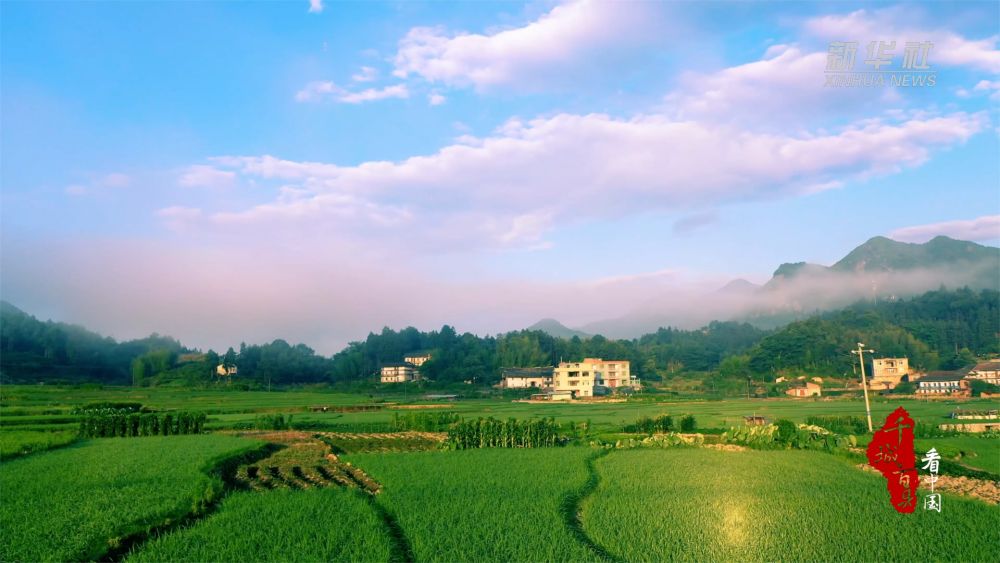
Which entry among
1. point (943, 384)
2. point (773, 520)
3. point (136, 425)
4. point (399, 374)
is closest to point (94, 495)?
point (773, 520)

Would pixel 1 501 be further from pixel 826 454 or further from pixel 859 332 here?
pixel 859 332

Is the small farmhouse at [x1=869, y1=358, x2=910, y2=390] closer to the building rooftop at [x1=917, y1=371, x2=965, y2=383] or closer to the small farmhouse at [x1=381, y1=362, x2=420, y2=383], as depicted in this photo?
the building rooftop at [x1=917, y1=371, x2=965, y2=383]

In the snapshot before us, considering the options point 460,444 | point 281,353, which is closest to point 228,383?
point 281,353

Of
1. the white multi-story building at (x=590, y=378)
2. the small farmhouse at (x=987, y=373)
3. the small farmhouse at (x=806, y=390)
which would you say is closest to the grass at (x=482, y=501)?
the small farmhouse at (x=987, y=373)

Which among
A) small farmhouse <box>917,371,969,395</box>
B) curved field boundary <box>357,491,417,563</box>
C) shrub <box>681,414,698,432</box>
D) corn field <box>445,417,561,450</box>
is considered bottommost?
small farmhouse <box>917,371,969,395</box>

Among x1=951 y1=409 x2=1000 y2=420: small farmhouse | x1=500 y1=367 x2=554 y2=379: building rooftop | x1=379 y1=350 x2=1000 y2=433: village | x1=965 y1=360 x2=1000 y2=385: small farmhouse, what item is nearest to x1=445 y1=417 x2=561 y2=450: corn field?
x1=379 y1=350 x2=1000 y2=433: village

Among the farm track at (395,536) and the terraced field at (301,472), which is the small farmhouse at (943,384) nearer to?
the terraced field at (301,472)

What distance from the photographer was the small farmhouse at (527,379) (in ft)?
256

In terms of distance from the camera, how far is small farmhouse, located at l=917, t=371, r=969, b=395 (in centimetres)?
5162

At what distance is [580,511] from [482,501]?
1874 millimetres

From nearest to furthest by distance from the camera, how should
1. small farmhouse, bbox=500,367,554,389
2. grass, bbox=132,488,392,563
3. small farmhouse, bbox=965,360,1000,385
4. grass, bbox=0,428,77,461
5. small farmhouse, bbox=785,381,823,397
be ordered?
1. grass, bbox=132,488,392,563
2. grass, bbox=0,428,77,461
3. small farmhouse, bbox=965,360,1000,385
4. small farmhouse, bbox=785,381,823,397
5. small farmhouse, bbox=500,367,554,389

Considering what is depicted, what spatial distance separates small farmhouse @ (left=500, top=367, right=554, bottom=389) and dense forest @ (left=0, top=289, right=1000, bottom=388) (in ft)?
23.7

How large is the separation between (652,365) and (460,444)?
82.6 metres

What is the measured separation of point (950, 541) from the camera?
9133mm
